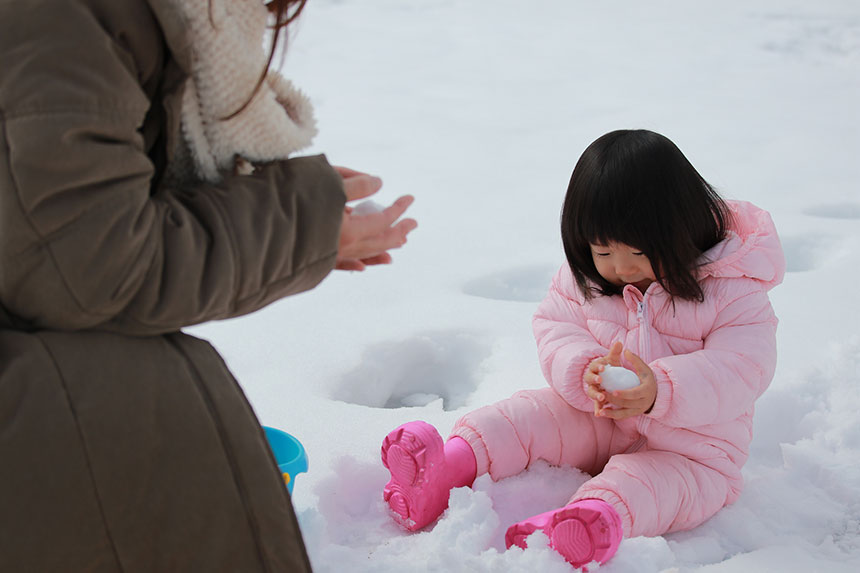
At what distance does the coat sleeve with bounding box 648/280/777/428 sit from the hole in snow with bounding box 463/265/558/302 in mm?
797

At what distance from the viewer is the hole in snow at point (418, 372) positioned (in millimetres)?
1660

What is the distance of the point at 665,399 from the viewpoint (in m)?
1.25

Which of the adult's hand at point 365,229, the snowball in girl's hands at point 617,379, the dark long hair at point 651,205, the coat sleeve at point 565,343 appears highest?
the adult's hand at point 365,229

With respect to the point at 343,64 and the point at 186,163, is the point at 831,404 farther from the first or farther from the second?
the point at 343,64

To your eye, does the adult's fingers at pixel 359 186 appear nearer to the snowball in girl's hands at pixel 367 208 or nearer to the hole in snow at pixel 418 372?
the snowball in girl's hands at pixel 367 208

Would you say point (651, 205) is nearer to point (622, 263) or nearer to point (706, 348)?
point (622, 263)

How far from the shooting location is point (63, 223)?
0.67m

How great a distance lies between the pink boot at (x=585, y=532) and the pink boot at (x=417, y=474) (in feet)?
0.54

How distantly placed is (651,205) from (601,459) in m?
0.44

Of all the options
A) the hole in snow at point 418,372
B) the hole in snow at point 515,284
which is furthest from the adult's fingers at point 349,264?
the hole in snow at point 515,284

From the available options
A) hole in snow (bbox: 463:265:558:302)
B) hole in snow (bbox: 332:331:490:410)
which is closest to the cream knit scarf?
hole in snow (bbox: 332:331:490:410)

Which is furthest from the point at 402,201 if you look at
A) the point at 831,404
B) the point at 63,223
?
the point at 831,404

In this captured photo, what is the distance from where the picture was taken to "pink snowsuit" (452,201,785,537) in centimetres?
124

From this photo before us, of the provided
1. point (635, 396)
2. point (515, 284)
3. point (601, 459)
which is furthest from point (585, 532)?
point (515, 284)
